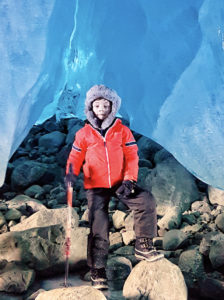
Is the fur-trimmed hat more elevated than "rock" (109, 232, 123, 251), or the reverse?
the fur-trimmed hat

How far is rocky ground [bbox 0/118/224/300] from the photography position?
163cm

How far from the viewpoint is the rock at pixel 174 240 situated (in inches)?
87.4

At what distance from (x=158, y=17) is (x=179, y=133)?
2.85 feet

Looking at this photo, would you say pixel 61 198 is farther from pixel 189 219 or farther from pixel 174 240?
pixel 174 240

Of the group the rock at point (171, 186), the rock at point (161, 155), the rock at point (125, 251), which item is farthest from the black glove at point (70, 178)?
the rock at point (161, 155)

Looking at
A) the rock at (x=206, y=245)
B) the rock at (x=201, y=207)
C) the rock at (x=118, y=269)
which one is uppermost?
the rock at (x=201, y=207)

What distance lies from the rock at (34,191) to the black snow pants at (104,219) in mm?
1961

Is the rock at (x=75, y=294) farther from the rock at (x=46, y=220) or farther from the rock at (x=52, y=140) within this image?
the rock at (x=52, y=140)

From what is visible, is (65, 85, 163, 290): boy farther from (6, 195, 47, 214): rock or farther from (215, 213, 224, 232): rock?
(6, 195, 47, 214): rock

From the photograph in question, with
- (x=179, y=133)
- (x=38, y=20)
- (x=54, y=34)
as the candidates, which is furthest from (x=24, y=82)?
(x=179, y=133)

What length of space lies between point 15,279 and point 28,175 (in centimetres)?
215

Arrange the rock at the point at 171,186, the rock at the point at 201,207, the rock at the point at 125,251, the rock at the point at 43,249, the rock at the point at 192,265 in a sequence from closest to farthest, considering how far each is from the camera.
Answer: the rock at the point at 192,265
the rock at the point at 43,249
the rock at the point at 125,251
the rock at the point at 201,207
the rock at the point at 171,186

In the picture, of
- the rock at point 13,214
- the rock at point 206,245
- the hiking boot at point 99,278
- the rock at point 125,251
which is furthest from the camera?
the rock at point 13,214

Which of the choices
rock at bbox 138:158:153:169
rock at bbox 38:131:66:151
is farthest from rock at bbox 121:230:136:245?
rock at bbox 38:131:66:151
